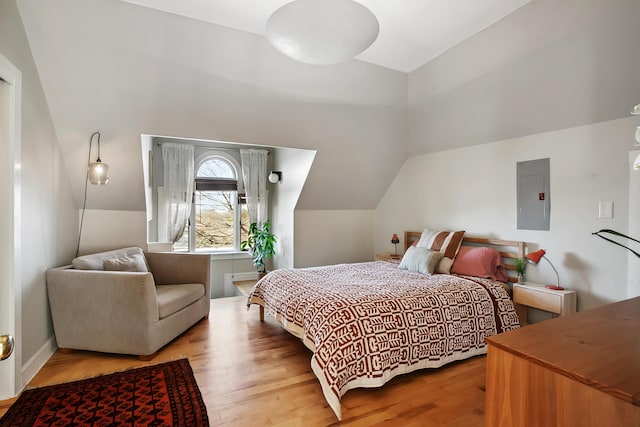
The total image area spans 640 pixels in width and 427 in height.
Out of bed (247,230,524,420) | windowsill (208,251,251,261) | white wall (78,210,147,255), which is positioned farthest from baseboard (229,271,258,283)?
bed (247,230,524,420)

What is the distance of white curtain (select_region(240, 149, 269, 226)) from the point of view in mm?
5527

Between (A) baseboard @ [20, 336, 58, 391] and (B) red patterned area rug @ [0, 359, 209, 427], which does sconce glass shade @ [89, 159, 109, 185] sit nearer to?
(A) baseboard @ [20, 336, 58, 391]

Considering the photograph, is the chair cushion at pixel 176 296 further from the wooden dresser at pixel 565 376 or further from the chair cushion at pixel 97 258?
the wooden dresser at pixel 565 376

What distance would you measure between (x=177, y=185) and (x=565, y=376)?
5.09 meters

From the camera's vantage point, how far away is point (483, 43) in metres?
2.92

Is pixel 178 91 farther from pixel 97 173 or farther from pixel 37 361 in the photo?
pixel 37 361

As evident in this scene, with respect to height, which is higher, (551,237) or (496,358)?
(551,237)

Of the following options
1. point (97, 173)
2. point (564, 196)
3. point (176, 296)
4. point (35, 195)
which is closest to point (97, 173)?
point (97, 173)

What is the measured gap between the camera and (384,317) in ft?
7.52

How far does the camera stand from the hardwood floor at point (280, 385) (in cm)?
195

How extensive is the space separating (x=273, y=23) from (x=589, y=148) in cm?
269

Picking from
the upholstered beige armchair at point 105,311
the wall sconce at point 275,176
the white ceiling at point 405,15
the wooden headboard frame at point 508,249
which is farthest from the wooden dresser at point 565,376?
the wall sconce at point 275,176

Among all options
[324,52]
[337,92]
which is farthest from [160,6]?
[337,92]

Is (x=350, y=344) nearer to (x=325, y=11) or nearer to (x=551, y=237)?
(x=325, y=11)
